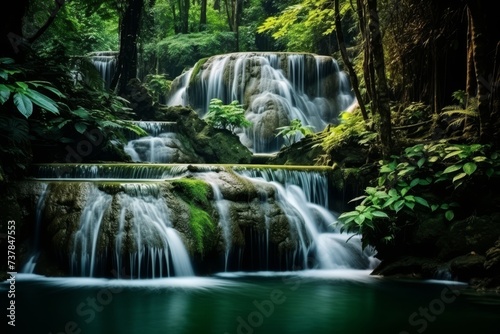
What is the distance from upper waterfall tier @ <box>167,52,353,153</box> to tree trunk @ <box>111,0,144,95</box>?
331 centimetres

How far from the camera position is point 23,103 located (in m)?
5.68

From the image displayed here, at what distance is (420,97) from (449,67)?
786 mm

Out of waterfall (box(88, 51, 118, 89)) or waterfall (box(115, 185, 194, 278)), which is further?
waterfall (box(88, 51, 118, 89))

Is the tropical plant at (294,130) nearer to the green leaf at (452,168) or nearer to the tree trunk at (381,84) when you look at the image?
the tree trunk at (381,84)

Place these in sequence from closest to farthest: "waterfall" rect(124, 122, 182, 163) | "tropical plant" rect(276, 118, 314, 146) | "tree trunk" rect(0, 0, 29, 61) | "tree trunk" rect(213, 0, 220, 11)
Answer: "tree trunk" rect(0, 0, 29, 61)
"waterfall" rect(124, 122, 182, 163)
"tropical plant" rect(276, 118, 314, 146)
"tree trunk" rect(213, 0, 220, 11)

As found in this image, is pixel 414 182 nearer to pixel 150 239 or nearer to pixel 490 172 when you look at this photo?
pixel 490 172

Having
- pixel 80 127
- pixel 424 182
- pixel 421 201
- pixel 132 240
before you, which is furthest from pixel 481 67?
pixel 80 127

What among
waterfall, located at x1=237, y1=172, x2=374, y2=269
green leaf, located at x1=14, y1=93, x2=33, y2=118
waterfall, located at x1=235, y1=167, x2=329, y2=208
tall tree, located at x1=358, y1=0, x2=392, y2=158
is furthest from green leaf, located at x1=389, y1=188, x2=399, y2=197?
green leaf, located at x1=14, y1=93, x2=33, y2=118

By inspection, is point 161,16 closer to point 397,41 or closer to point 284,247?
point 397,41

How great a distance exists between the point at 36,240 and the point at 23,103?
208cm

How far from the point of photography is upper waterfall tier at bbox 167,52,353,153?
1614 centimetres

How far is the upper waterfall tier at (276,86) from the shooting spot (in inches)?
635

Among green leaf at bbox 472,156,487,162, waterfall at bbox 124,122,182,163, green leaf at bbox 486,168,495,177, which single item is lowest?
green leaf at bbox 486,168,495,177

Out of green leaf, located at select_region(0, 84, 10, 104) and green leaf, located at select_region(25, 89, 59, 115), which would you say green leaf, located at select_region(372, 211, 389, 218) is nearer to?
green leaf, located at select_region(25, 89, 59, 115)
